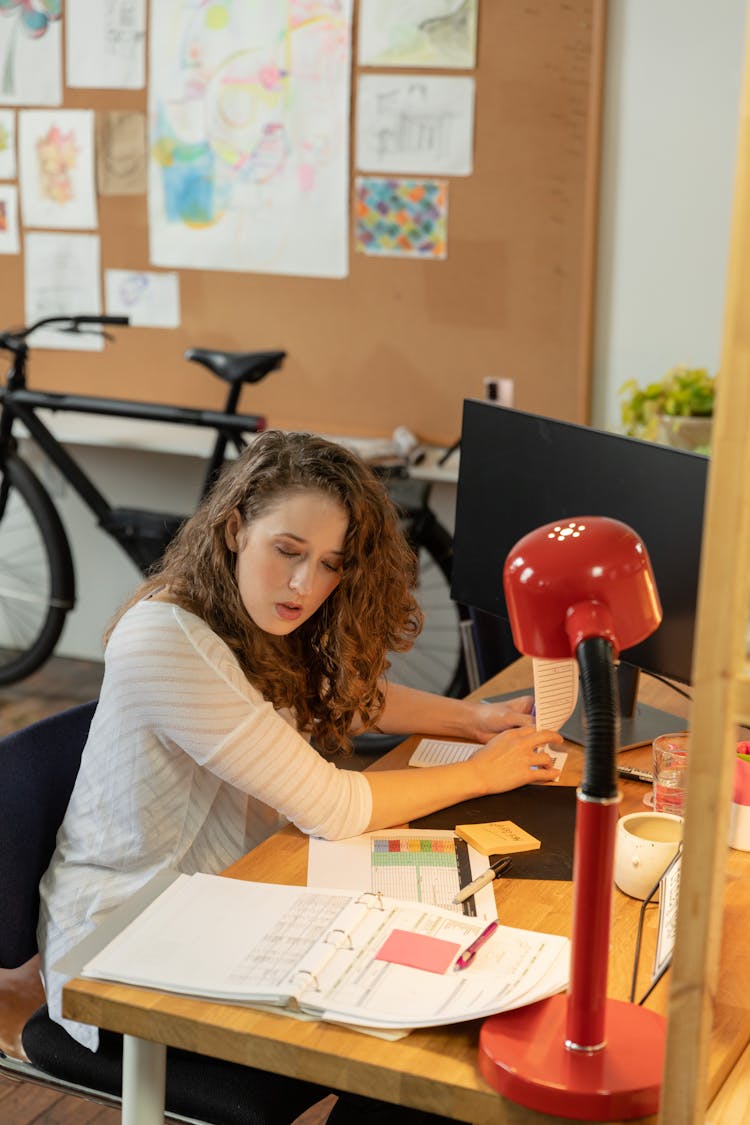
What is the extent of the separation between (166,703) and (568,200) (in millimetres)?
2161

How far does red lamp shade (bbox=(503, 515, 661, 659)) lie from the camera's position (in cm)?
102

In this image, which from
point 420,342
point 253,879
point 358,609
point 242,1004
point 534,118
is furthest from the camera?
point 420,342

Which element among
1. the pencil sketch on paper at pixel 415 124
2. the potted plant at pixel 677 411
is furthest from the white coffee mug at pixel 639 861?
the pencil sketch on paper at pixel 415 124

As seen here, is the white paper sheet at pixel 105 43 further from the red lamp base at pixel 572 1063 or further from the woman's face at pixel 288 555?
the red lamp base at pixel 572 1063

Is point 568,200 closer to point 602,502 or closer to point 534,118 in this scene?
point 534,118

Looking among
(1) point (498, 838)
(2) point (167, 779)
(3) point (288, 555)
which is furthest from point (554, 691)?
(2) point (167, 779)

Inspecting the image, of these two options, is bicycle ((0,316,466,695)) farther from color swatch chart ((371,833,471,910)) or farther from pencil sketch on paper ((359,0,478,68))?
color swatch chart ((371,833,471,910))

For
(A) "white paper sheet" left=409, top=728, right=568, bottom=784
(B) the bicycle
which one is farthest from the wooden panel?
(B) the bicycle

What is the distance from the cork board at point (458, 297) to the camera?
3225 millimetres

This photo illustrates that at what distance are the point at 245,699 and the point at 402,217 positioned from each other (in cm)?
221

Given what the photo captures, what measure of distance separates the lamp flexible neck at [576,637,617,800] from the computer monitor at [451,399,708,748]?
0.73 m

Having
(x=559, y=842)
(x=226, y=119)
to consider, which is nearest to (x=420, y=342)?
(x=226, y=119)

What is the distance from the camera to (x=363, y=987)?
1172 millimetres

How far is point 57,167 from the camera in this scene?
3809 mm
